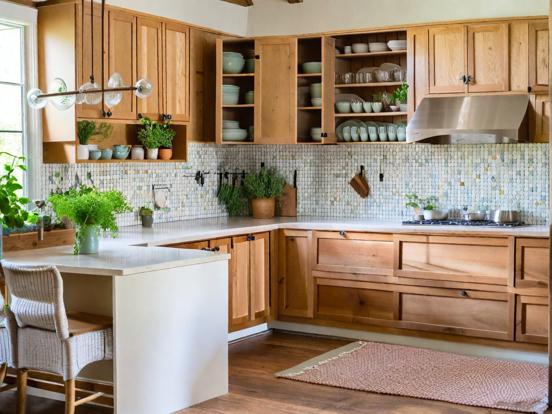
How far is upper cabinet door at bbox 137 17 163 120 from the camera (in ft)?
20.5

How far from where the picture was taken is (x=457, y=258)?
6.17 m

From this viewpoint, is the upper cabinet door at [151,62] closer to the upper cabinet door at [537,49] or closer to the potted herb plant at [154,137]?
the potted herb plant at [154,137]

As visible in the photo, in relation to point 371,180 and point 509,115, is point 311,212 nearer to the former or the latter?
point 371,180

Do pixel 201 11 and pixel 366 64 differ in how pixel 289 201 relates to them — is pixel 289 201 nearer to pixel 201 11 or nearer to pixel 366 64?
pixel 366 64

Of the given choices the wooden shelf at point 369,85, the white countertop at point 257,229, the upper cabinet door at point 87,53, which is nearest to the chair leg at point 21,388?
the white countertop at point 257,229

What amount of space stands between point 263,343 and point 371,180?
169 cm

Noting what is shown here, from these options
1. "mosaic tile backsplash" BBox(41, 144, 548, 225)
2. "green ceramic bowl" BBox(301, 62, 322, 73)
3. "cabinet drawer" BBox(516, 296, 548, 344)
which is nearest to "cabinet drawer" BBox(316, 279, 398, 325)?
"mosaic tile backsplash" BBox(41, 144, 548, 225)

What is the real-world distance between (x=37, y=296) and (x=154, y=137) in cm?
248

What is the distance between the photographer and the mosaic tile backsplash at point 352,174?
21.7 feet

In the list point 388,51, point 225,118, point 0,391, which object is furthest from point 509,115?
point 0,391

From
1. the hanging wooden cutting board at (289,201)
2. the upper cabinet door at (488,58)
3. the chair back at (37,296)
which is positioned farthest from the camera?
the hanging wooden cutting board at (289,201)

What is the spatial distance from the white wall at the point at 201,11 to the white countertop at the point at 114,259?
1.89m

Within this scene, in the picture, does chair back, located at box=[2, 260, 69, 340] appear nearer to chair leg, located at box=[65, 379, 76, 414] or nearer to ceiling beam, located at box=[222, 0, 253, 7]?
chair leg, located at box=[65, 379, 76, 414]

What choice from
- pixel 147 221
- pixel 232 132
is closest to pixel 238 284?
pixel 147 221
